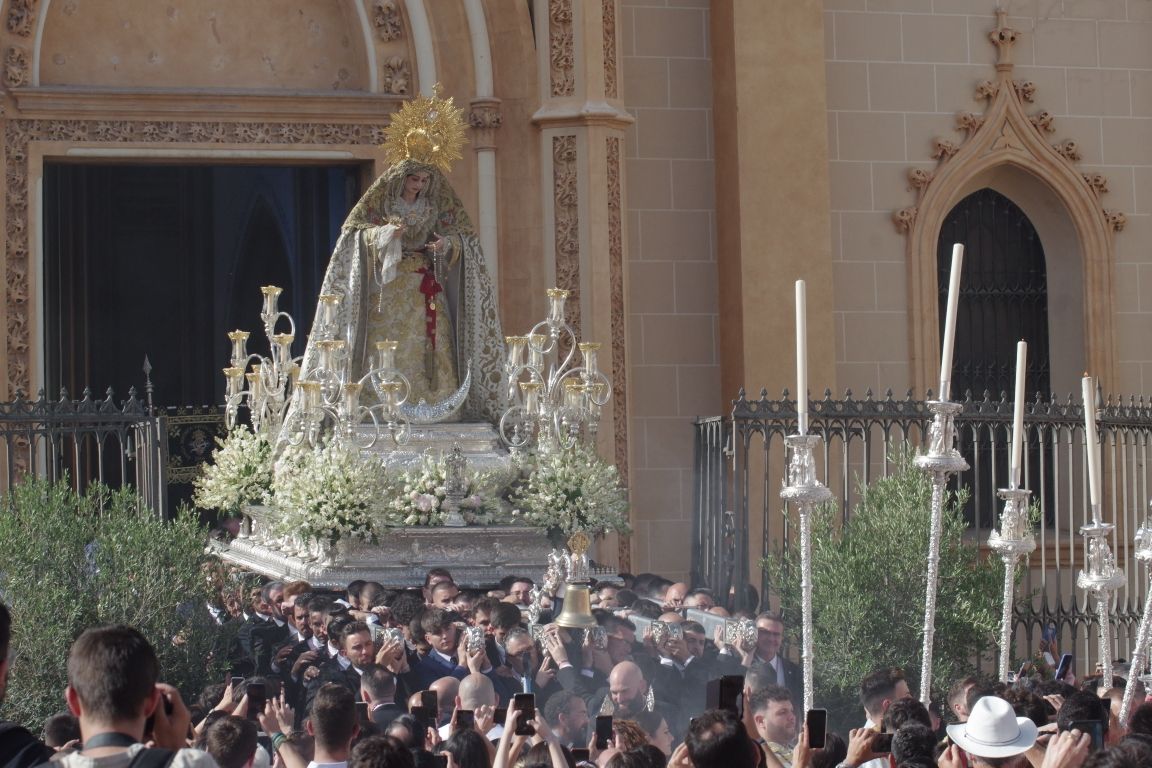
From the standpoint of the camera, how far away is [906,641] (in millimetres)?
11445

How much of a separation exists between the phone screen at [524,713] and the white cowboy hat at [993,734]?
1259mm

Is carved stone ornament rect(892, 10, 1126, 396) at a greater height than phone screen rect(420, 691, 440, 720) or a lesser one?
greater

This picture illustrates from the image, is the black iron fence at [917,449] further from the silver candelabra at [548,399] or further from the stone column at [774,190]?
the silver candelabra at [548,399]

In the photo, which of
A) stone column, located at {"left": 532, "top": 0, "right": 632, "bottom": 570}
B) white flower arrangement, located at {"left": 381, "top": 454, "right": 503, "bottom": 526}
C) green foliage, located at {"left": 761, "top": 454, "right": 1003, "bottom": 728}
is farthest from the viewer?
stone column, located at {"left": 532, "top": 0, "right": 632, "bottom": 570}

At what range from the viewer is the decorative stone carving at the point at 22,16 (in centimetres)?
1540

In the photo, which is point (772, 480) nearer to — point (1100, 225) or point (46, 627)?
point (1100, 225)

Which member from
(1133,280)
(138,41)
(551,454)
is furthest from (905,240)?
(138,41)

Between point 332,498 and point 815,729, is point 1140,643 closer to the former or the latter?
point 815,729

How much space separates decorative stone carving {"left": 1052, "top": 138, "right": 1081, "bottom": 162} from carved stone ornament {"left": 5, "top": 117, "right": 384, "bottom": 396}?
583 cm

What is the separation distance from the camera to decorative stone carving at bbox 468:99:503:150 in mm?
15945

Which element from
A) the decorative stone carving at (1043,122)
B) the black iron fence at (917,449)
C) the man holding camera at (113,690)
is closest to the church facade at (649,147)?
the decorative stone carving at (1043,122)

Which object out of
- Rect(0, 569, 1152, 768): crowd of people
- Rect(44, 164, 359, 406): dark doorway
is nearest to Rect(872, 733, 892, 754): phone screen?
Rect(0, 569, 1152, 768): crowd of people

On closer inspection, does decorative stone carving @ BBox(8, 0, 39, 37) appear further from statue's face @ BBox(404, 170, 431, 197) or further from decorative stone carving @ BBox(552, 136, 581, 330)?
decorative stone carving @ BBox(552, 136, 581, 330)

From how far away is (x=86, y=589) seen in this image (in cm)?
1039
